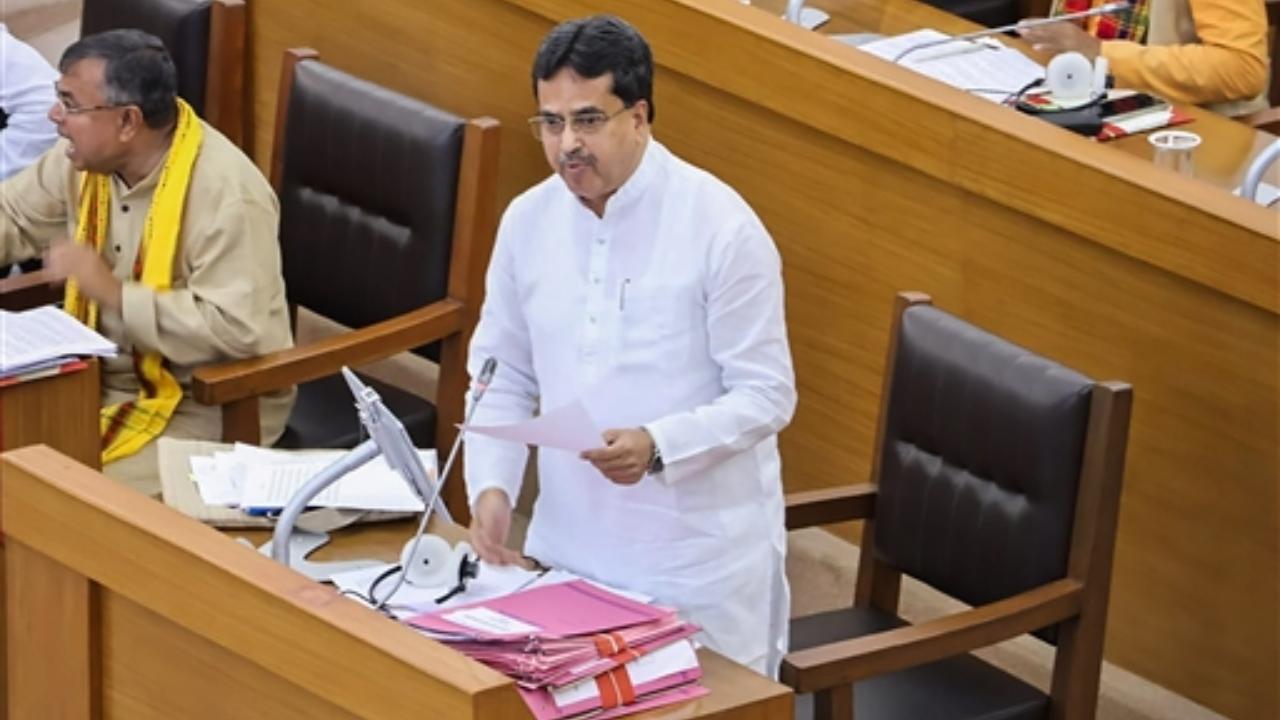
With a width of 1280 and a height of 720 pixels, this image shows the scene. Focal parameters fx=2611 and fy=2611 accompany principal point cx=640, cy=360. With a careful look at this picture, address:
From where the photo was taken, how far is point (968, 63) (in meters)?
4.43

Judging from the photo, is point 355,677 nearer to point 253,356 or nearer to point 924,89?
point 253,356

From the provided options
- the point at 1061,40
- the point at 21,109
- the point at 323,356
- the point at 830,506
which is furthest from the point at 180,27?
the point at 830,506

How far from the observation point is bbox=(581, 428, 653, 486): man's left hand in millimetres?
2877

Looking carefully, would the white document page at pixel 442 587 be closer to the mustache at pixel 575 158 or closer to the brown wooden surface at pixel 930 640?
the brown wooden surface at pixel 930 640

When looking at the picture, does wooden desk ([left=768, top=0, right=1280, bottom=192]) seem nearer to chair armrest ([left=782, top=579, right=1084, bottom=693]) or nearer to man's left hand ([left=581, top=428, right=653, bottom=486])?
chair armrest ([left=782, top=579, right=1084, bottom=693])

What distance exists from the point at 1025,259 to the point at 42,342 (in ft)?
4.61

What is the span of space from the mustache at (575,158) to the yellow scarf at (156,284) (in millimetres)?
1116

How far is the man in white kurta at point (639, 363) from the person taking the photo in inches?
116

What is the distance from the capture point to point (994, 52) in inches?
178

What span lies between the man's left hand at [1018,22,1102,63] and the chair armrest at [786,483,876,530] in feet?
4.55

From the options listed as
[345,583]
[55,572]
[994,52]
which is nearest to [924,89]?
[994,52]

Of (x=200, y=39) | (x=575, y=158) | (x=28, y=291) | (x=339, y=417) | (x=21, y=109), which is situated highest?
(x=575, y=158)

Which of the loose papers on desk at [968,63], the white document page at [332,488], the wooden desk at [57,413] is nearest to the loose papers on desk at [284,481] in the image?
the white document page at [332,488]

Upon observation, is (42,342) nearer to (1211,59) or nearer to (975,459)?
(975,459)
